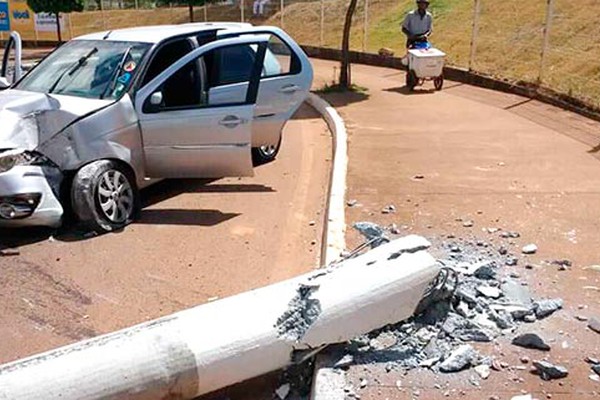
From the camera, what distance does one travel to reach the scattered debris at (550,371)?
3.44 m

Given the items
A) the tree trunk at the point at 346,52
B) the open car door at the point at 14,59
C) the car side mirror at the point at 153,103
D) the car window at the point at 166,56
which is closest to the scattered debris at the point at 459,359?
the car side mirror at the point at 153,103

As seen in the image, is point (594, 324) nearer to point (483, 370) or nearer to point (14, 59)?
point (483, 370)

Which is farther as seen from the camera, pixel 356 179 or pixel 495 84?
pixel 495 84

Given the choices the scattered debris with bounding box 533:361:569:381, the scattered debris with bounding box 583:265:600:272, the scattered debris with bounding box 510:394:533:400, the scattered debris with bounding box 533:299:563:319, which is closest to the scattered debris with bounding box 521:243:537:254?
the scattered debris with bounding box 583:265:600:272

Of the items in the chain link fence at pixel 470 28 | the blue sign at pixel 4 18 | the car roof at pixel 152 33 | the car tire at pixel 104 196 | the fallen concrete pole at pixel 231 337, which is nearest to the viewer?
the fallen concrete pole at pixel 231 337

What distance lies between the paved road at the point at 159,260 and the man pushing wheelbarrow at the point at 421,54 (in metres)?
6.89

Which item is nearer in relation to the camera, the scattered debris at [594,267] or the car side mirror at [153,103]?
the scattered debris at [594,267]

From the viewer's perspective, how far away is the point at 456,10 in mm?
21984

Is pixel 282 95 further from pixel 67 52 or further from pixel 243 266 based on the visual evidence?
pixel 243 266

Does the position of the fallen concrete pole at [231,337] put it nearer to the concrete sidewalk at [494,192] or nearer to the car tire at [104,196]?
the concrete sidewalk at [494,192]

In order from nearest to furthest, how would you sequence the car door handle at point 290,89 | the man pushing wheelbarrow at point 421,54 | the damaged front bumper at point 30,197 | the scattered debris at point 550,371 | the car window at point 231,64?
1. the scattered debris at point 550,371
2. the damaged front bumper at point 30,197
3. the car window at point 231,64
4. the car door handle at point 290,89
5. the man pushing wheelbarrow at point 421,54

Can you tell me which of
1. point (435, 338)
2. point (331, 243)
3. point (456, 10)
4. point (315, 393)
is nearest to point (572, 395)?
point (435, 338)

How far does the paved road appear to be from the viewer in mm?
4395

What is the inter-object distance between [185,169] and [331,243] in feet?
6.80
